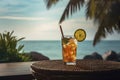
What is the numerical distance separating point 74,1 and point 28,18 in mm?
31174

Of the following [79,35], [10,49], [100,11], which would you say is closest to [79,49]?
[100,11]

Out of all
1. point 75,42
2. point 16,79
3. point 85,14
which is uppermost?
point 85,14

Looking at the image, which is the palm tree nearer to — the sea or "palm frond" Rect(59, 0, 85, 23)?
"palm frond" Rect(59, 0, 85, 23)

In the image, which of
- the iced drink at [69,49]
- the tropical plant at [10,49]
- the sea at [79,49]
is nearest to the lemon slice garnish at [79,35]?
the iced drink at [69,49]

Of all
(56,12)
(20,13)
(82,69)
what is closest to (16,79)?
(82,69)

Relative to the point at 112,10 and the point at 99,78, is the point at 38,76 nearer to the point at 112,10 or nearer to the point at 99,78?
the point at 99,78

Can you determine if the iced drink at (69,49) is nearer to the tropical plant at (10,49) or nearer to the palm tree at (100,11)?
the tropical plant at (10,49)

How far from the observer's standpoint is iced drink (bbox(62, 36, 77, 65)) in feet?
8.83

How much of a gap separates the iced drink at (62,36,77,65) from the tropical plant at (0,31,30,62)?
12.7 feet

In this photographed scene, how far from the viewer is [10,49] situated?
275 inches

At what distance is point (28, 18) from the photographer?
40344 mm

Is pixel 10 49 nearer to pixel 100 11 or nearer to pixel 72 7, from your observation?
pixel 72 7

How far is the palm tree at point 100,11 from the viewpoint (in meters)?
9.62

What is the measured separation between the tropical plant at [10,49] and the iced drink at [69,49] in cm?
388
